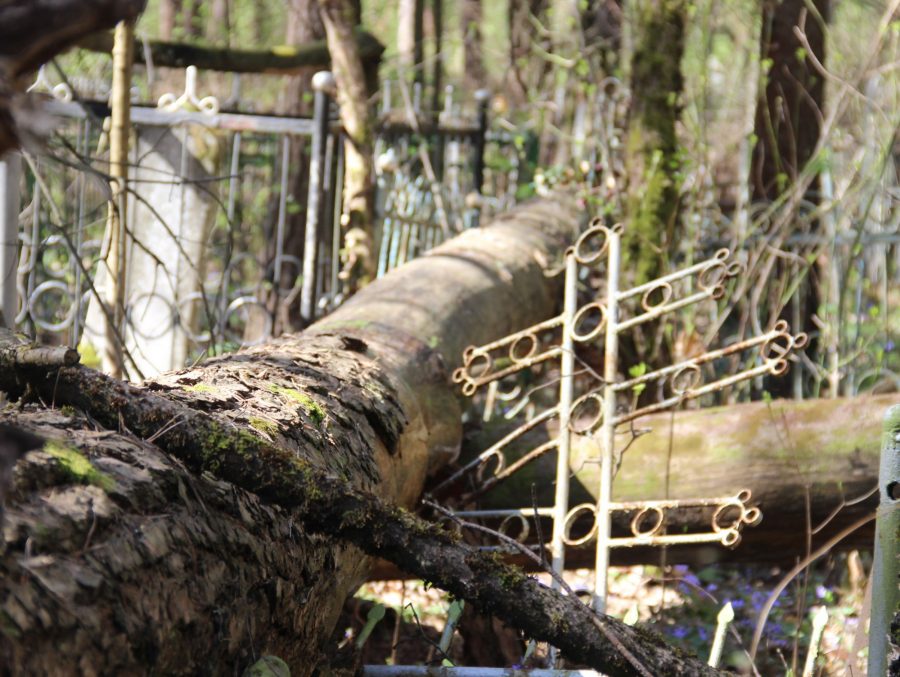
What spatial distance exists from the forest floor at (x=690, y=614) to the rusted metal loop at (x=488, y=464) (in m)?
0.50

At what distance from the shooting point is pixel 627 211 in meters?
5.17

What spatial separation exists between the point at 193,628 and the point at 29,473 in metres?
0.32

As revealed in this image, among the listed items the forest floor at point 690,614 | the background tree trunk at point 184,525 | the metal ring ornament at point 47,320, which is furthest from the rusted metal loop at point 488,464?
the metal ring ornament at point 47,320

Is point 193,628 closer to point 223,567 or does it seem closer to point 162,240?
point 223,567

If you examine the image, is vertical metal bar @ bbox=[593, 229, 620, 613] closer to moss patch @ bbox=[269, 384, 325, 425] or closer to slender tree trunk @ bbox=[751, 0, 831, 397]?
moss patch @ bbox=[269, 384, 325, 425]

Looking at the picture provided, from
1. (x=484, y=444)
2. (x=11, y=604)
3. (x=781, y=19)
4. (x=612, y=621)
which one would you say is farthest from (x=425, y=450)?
(x=781, y=19)

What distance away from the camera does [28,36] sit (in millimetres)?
1030

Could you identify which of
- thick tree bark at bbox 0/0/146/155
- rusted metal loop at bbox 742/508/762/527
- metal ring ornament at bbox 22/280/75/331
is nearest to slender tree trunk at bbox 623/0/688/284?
rusted metal loop at bbox 742/508/762/527

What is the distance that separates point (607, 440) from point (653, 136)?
2385 millimetres

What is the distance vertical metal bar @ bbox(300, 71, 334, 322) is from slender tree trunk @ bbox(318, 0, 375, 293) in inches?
3.9

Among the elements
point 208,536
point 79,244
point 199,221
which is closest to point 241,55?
point 199,221

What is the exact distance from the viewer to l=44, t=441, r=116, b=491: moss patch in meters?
1.43

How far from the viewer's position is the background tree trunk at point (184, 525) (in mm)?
1262

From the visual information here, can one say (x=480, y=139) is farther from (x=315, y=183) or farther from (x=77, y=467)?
(x=77, y=467)
